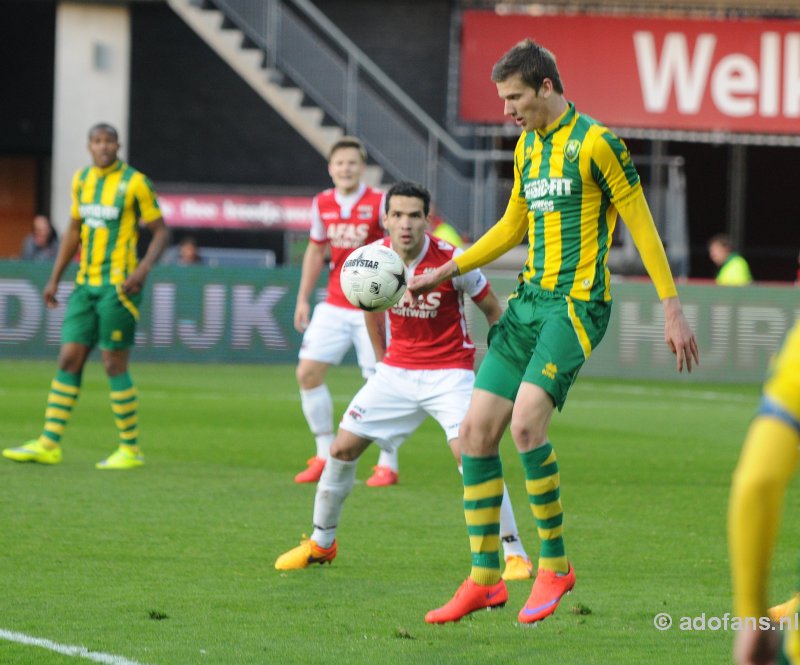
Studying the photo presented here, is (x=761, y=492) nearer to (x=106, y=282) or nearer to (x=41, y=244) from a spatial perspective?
(x=106, y=282)

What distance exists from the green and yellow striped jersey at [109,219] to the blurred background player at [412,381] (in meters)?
3.48

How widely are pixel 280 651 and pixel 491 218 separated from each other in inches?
751

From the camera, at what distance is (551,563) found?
5.63m

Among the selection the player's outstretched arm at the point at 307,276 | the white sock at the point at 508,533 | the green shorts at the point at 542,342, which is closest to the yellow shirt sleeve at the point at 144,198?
the player's outstretched arm at the point at 307,276

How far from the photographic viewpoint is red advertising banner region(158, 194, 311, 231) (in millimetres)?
25719

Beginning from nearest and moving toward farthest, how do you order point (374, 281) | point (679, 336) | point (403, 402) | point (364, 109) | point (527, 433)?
point (679, 336), point (527, 433), point (374, 281), point (403, 402), point (364, 109)

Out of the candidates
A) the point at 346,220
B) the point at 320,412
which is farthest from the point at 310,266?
the point at 320,412

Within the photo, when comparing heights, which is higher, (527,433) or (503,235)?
(503,235)

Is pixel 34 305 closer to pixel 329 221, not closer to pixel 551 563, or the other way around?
pixel 329 221

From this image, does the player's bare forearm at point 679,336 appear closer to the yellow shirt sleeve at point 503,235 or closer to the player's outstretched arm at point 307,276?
the yellow shirt sleeve at point 503,235

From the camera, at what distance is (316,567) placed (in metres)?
6.74

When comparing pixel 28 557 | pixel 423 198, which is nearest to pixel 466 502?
pixel 423 198

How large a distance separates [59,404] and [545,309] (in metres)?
5.10

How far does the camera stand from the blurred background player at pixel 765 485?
2.61 m
